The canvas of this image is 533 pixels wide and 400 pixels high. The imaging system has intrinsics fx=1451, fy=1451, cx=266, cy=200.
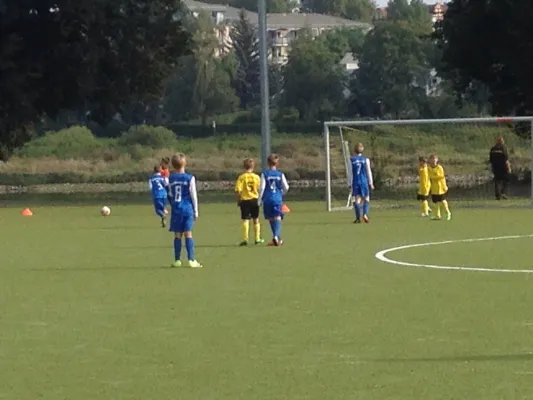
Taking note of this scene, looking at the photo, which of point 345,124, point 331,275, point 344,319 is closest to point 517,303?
point 344,319

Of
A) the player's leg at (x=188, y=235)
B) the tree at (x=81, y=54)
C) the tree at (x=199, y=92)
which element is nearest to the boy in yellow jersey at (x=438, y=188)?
the player's leg at (x=188, y=235)

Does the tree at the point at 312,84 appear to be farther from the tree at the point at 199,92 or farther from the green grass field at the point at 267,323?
the green grass field at the point at 267,323

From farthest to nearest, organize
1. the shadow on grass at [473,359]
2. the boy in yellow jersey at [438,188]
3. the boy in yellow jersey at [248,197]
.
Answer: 1. the boy in yellow jersey at [438,188]
2. the boy in yellow jersey at [248,197]
3. the shadow on grass at [473,359]

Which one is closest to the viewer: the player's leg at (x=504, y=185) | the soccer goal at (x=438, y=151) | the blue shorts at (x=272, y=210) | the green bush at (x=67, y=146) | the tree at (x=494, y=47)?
the blue shorts at (x=272, y=210)

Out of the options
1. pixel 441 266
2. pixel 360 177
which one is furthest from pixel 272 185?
pixel 360 177

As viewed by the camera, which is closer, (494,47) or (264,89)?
(264,89)

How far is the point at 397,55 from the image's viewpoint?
119 metres

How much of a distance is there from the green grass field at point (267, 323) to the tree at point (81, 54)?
22325 mm

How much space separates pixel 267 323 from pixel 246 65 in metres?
139

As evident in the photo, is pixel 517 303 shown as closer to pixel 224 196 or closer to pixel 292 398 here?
pixel 292 398

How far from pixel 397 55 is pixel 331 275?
101 metres

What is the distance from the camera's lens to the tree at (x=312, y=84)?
122 m

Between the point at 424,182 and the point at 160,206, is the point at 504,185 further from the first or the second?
the point at 160,206

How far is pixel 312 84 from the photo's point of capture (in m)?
125
